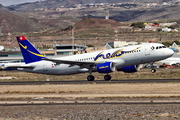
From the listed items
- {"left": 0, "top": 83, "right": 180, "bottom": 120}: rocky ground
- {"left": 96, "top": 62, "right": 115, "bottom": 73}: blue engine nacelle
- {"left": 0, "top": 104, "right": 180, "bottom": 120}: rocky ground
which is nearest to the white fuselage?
{"left": 96, "top": 62, "right": 115, "bottom": 73}: blue engine nacelle

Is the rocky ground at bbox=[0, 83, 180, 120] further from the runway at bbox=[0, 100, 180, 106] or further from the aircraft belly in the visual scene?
the aircraft belly

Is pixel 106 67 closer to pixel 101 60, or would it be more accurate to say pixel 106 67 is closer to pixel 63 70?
pixel 101 60

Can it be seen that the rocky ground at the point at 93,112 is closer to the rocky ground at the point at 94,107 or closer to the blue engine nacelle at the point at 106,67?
the rocky ground at the point at 94,107

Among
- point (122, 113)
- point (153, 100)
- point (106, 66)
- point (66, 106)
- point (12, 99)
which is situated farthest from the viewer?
point (106, 66)

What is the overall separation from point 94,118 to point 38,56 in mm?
38428

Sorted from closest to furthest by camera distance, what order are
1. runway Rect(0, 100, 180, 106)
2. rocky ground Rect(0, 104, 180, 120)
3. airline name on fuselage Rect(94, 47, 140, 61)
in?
rocky ground Rect(0, 104, 180, 120) < runway Rect(0, 100, 180, 106) < airline name on fuselage Rect(94, 47, 140, 61)

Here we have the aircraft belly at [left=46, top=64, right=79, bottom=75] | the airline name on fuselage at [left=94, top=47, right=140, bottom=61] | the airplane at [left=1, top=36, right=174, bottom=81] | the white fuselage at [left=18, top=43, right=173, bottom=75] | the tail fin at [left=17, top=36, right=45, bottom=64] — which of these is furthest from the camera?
the tail fin at [left=17, top=36, right=45, bottom=64]

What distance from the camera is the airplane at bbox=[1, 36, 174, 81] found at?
184ft

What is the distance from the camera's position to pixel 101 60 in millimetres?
58906

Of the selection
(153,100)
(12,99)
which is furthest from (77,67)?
(153,100)

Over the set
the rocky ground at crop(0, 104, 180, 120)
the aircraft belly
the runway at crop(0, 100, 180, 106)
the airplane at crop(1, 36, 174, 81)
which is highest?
the airplane at crop(1, 36, 174, 81)

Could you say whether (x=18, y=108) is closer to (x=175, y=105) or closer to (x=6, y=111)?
(x=6, y=111)

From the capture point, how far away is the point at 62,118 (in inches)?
1048

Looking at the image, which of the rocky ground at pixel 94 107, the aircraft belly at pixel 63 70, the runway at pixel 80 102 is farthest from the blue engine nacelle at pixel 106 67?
the runway at pixel 80 102
